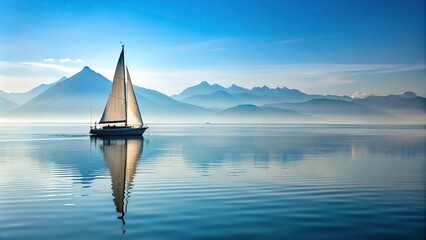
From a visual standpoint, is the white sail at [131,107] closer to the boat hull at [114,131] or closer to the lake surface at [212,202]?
the boat hull at [114,131]

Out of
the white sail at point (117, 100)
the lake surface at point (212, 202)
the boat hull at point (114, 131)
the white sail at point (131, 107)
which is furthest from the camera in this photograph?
the white sail at point (131, 107)

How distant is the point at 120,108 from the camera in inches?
3693

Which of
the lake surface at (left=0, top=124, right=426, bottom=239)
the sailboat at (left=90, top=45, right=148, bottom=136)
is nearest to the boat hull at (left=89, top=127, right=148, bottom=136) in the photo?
the sailboat at (left=90, top=45, right=148, bottom=136)

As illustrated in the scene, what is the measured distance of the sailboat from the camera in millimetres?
91938

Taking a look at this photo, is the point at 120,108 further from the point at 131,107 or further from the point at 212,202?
the point at 212,202

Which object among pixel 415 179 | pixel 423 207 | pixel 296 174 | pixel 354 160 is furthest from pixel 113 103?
pixel 423 207

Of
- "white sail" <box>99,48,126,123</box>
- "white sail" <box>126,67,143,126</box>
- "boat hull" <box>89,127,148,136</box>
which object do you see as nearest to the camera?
"white sail" <box>99,48,126,123</box>

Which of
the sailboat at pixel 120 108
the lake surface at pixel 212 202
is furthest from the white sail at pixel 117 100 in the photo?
the lake surface at pixel 212 202

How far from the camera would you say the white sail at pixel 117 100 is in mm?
91750

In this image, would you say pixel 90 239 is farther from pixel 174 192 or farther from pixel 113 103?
pixel 113 103

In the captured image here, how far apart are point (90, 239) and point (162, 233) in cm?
258

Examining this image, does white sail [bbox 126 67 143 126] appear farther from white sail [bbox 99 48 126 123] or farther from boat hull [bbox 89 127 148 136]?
boat hull [bbox 89 127 148 136]

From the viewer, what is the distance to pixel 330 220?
18031 millimetres

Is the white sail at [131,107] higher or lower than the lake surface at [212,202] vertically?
higher
